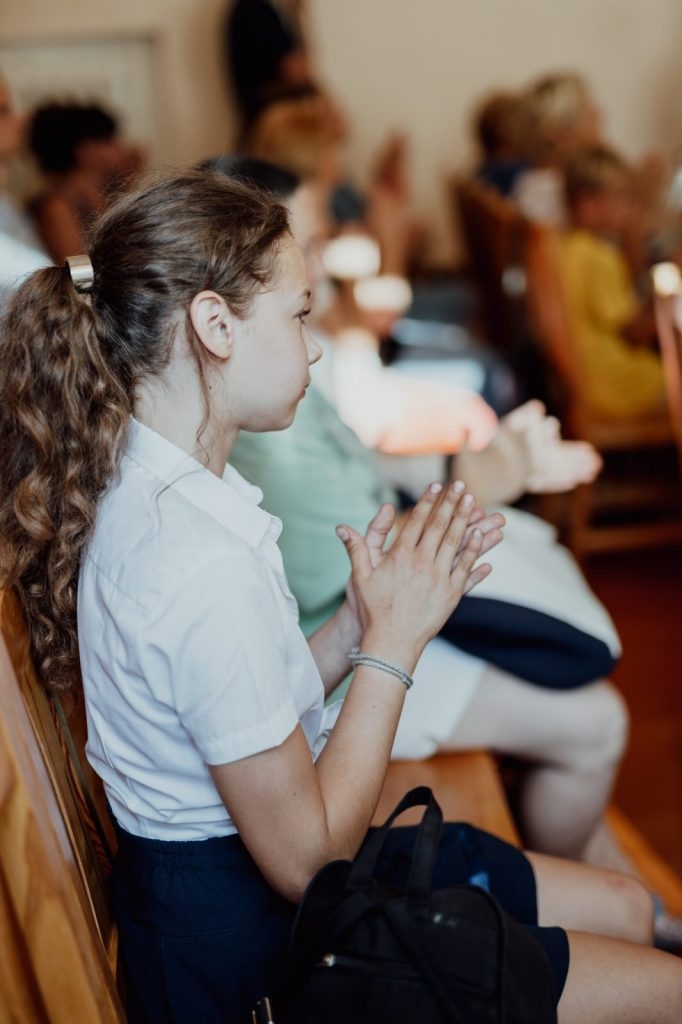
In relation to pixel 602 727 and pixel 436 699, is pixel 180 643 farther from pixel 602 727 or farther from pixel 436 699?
pixel 602 727

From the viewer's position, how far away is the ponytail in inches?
34.6

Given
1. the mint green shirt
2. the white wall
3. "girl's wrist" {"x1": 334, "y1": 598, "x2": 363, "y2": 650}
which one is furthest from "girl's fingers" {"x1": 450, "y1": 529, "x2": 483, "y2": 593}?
the white wall

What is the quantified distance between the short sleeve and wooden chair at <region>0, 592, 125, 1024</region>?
0.11 m

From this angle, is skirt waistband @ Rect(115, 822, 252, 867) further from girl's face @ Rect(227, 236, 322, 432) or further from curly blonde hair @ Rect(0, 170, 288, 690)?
girl's face @ Rect(227, 236, 322, 432)

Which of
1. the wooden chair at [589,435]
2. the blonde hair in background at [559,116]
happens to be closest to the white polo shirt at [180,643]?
the wooden chair at [589,435]

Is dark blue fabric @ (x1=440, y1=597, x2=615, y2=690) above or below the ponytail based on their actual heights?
below

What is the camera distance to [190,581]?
819mm

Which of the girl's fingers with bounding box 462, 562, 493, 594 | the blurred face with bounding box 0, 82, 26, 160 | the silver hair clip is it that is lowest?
the girl's fingers with bounding box 462, 562, 493, 594

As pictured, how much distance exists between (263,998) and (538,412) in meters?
1.05

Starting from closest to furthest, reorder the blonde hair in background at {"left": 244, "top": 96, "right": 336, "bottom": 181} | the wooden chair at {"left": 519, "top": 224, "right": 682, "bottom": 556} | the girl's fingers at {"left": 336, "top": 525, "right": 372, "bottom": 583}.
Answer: the girl's fingers at {"left": 336, "top": 525, "right": 372, "bottom": 583} < the blonde hair in background at {"left": 244, "top": 96, "right": 336, "bottom": 181} < the wooden chair at {"left": 519, "top": 224, "right": 682, "bottom": 556}

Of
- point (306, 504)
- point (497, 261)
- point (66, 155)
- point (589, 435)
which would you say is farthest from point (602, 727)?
point (66, 155)

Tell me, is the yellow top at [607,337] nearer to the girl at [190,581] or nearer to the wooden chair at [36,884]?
the girl at [190,581]

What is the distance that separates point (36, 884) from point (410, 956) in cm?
27

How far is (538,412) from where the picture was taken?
170 cm
